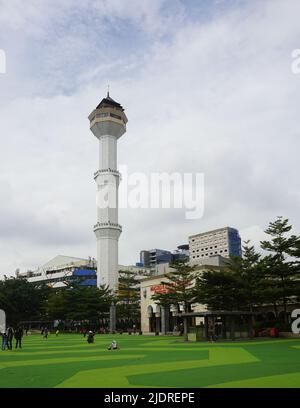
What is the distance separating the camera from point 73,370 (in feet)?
58.3

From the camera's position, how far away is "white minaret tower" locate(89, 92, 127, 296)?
3856 inches

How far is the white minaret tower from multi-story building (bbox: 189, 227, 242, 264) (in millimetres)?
61226

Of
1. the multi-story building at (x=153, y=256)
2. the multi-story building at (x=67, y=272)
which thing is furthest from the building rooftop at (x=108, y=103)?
the multi-story building at (x=153, y=256)

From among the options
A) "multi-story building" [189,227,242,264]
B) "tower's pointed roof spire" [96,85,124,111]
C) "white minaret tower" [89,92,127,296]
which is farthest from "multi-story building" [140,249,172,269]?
"tower's pointed roof spire" [96,85,124,111]

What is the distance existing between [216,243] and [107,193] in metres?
74.5

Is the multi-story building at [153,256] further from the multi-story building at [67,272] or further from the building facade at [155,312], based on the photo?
the building facade at [155,312]

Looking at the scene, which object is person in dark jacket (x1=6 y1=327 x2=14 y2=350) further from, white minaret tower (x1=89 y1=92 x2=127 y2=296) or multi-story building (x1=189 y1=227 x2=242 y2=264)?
multi-story building (x1=189 y1=227 x2=242 y2=264)

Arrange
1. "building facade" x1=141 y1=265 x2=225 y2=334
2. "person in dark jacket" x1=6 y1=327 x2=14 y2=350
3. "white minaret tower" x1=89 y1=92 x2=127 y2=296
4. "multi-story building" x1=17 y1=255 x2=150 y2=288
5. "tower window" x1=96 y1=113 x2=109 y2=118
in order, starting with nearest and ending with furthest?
"person in dark jacket" x1=6 y1=327 x2=14 y2=350 < "building facade" x1=141 y1=265 x2=225 y2=334 < "white minaret tower" x1=89 y1=92 x2=127 y2=296 < "tower window" x1=96 y1=113 x2=109 y2=118 < "multi-story building" x1=17 y1=255 x2=150 y2=288

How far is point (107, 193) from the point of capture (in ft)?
326

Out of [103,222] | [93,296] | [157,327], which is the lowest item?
[157,327]
